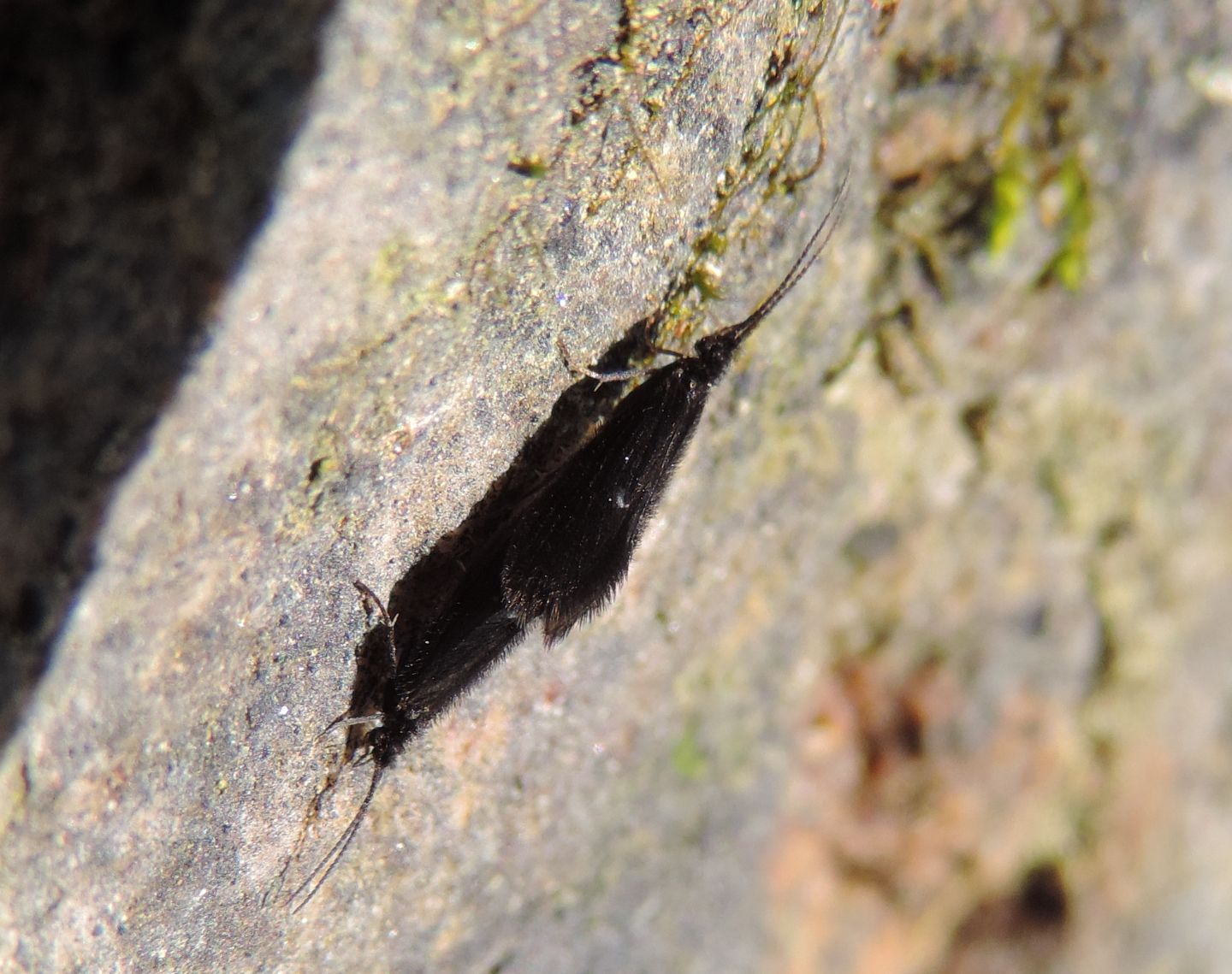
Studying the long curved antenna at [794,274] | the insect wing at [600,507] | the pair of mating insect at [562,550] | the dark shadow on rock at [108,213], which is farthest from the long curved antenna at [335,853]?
the long curved antenna at [794,274]

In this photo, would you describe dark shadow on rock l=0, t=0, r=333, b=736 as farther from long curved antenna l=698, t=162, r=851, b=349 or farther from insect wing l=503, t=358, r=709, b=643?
long curved antenna l=698, t=162, r=851, b=349

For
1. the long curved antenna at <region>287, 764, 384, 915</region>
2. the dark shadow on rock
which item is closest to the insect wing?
the long curved antenna at <region>287, 764, 384, 915</region>

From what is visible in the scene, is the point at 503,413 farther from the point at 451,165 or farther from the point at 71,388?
the point at 71,388

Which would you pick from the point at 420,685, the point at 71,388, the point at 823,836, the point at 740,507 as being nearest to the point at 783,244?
the point at 740,507

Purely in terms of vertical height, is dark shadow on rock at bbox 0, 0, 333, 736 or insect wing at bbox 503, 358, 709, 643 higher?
dark shadow on rock at bbox 0, 0, 333, 736

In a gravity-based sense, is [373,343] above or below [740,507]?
above

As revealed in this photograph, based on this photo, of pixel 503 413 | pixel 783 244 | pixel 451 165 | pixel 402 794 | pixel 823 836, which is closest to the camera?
pixel 451 165
